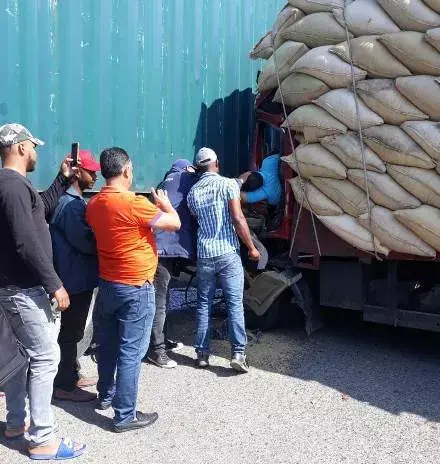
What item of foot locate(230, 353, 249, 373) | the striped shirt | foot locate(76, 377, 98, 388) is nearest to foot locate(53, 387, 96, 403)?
foot locate(76, 377, 98, 388)

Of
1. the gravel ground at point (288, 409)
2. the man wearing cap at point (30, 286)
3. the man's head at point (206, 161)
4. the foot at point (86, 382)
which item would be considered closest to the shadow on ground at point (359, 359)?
the gravel ground at point (288, 409)

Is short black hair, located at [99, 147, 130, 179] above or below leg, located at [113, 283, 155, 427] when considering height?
above

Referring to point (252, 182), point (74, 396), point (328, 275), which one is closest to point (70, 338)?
point (74, 396)

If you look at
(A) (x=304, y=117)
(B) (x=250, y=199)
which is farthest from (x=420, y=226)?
(B) (x=250, y=199)

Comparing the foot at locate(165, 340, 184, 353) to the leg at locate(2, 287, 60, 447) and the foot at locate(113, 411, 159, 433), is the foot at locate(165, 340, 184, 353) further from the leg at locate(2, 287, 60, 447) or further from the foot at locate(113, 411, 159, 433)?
the leg at locate(2, 287, 60, 447)

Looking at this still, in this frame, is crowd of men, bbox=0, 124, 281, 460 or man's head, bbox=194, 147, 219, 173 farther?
man's head, bbox=194, 147, 219, 173

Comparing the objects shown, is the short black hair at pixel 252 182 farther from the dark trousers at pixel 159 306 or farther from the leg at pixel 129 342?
the leg at pixel 129 342

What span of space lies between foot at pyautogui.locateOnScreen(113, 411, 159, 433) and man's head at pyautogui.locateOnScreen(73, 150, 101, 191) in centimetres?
150

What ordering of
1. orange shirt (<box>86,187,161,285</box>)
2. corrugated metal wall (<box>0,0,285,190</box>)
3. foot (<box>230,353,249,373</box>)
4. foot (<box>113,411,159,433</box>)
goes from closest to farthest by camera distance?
orange shirt (<box>86,187,161,285</box>) < foot (<box>113,411,159,433</box>) < corrugated metal wall (<box>0,0,285,190</box>) < foot (<box>230,353,249,373</box>)

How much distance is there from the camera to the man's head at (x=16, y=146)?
333cm

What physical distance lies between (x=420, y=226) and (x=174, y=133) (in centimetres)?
232

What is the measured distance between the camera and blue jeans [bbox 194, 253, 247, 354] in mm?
4824

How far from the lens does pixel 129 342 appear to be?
3.80m

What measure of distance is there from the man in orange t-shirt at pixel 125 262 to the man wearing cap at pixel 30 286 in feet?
1.28
